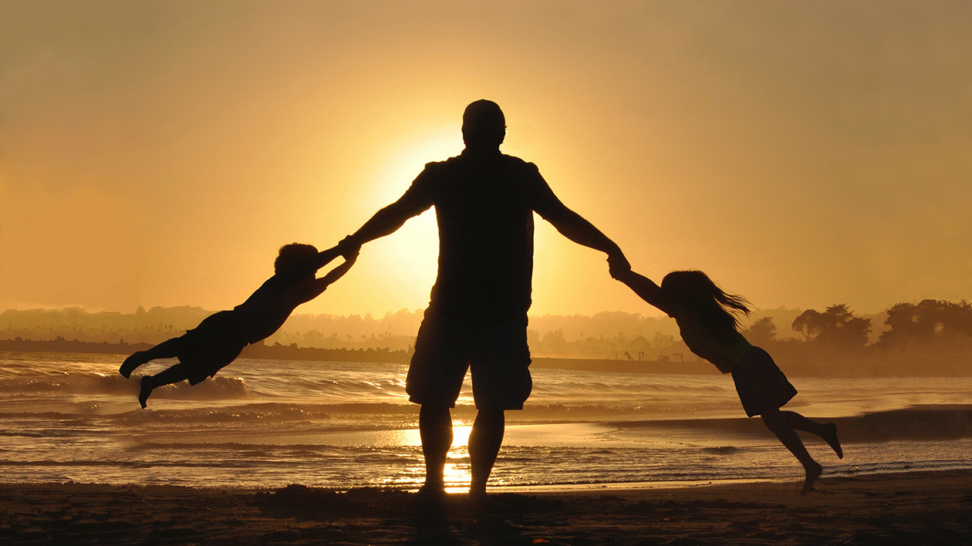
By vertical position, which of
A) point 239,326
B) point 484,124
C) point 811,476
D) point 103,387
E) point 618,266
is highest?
point 484,124

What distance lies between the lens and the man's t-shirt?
3.63 metres

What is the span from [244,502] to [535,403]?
18966 mm

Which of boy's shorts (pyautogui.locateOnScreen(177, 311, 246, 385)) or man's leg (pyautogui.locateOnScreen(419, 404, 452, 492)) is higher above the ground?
boy's shorts (pyautogui.locateOnScreen(177, 311, 246, 385))

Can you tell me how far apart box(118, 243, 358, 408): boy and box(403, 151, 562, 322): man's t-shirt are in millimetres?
481

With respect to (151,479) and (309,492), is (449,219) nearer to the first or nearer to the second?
(309,492)

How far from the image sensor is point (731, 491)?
551 centimetres

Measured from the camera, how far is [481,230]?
365cm

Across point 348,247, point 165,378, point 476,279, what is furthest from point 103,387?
point 476,279

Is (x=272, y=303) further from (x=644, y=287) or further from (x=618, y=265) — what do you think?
(x=644, y=287)

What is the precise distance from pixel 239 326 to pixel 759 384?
295 cm

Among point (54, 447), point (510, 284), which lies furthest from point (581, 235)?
point (54, 447)

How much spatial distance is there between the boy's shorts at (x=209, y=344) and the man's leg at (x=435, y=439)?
0.95 m

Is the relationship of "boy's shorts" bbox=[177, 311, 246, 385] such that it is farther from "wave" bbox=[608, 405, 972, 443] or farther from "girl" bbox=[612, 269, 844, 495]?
"wave" bbox=[608, 405, 972, 443]

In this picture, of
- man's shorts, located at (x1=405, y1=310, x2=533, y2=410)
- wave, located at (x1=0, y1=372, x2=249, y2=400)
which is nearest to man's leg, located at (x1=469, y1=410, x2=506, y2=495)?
man's shorts, located at (x1=405, y1=310, x2=533, y2=410)
